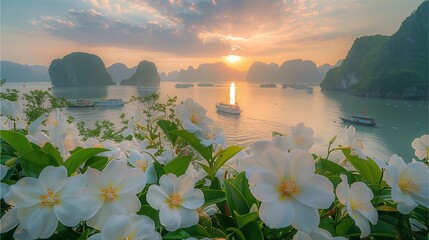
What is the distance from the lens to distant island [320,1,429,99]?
149 feet

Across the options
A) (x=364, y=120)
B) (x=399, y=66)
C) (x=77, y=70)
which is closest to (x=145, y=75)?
(x=77, y=70)

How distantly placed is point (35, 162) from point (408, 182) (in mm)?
734

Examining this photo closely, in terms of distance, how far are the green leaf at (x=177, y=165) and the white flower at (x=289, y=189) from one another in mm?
183

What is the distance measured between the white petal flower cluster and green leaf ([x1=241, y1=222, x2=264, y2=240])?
0.21m

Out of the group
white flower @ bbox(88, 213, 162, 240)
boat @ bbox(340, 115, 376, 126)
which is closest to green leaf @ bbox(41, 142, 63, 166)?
white flower @ bbox(88, 213, 162, 240)

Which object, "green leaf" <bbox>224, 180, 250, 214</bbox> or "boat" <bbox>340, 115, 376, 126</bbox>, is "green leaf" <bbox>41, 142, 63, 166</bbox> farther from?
"boat" <bbox>340, 115, 376, 126</bbox>

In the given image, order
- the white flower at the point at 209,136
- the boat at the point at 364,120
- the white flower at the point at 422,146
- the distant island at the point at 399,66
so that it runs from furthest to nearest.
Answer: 1. the distant island at the point at 399,66
2. the boat at the point at 364,120
3. the white flower at the point at 422,146
4. the white flower at the point at 209,136

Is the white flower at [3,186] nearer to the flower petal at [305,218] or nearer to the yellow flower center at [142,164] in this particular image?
the yellow flower center at [142,164]

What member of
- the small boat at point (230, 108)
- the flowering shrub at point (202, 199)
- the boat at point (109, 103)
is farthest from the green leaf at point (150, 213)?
the boat at point (109, 103)

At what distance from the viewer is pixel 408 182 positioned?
55 centimetres

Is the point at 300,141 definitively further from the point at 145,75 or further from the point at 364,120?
the point at 145,75

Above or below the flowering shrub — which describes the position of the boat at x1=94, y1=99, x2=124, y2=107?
below

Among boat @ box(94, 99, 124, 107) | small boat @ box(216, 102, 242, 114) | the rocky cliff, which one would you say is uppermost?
the rocky cliff

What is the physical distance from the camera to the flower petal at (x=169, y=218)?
447mm
